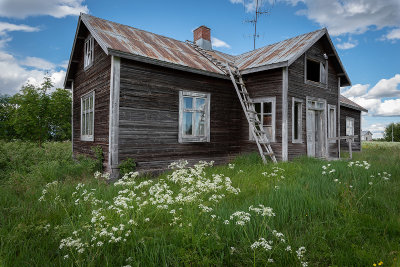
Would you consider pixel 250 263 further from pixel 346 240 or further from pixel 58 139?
pixel 58 139

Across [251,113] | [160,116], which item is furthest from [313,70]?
[160,116]

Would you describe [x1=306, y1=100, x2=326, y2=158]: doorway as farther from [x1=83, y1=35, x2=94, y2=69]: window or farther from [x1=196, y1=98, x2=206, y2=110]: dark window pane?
[x1=83, y1=35, x2=94, y2=69]: window

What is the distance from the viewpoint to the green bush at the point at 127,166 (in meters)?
7.74

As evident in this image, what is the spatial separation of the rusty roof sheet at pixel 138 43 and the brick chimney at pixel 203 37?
2.65 m

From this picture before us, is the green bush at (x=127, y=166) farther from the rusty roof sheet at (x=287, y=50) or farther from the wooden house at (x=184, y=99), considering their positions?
the rusty roof sheet at (x=287, y=50)

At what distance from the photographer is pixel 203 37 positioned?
46.6 feet

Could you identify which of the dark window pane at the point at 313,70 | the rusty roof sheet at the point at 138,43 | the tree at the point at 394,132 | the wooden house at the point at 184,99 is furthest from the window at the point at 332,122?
the tree at the point at 394,132

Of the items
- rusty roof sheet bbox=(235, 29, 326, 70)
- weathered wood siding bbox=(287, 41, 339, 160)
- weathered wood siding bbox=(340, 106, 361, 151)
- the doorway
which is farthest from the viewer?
weathered wood siding bbox=(340, 106, 361, 151)

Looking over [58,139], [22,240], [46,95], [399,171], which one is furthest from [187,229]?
[58,139]

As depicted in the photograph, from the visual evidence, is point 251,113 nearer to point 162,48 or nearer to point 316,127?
point 316,127

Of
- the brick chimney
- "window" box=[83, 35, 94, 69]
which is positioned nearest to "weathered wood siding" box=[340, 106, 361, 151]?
the brick chimney

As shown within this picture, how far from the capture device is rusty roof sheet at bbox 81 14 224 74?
8.21 meters

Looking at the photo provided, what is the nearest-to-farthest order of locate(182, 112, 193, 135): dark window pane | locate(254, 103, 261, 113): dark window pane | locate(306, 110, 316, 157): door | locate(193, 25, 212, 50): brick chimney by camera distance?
locate(182, 112, 193, 135): dark window pane < locate(254, 103, 261, 113): dark window pane < locate(306, 110, 316, 157): door < locate(193, 25, 212, 50): brick chimney

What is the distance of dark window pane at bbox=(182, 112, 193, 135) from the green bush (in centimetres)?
245
